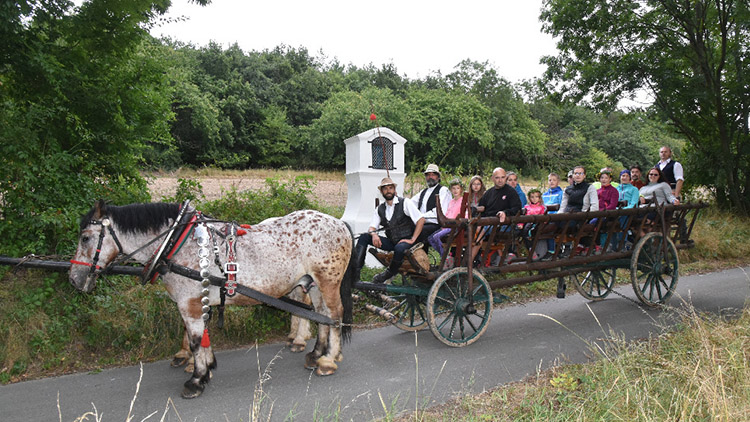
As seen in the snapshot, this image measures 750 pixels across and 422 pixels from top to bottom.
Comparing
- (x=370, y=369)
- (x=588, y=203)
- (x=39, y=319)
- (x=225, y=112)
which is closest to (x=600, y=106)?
(x=588, y=203)

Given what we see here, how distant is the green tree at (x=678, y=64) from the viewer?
38.7 ft

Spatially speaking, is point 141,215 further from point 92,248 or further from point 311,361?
point 311,361

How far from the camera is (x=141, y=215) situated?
396 centimetres

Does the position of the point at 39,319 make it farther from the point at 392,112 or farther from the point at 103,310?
the point at 392,112

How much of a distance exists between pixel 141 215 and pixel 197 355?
1290mm

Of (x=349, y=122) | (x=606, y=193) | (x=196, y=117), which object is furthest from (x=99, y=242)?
(x=196, y=117)

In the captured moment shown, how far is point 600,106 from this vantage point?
12945 millimetres

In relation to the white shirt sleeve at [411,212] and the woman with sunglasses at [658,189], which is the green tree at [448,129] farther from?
the white shirt sleeve at [411,212]

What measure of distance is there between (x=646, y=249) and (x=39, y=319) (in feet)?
24.9

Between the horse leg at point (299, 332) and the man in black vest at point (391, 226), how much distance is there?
2.46ft

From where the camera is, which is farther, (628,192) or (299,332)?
(628,192)

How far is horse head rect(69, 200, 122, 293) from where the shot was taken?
3.75 m

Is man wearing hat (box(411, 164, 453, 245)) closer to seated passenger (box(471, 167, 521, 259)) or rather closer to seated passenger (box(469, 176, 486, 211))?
seated passenger (box(469, 176, 486, 211))

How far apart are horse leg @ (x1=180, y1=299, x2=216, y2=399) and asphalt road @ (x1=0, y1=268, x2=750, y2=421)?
0.09 metres
